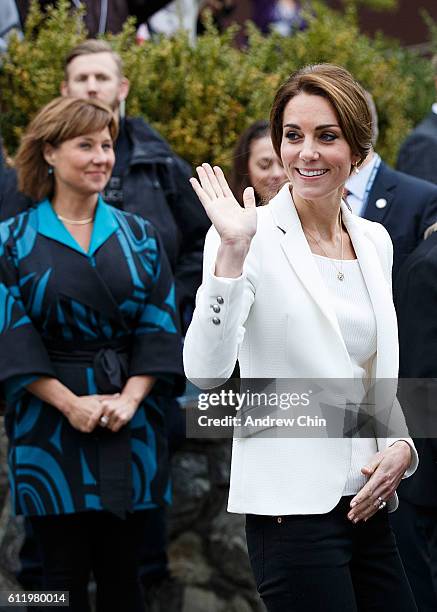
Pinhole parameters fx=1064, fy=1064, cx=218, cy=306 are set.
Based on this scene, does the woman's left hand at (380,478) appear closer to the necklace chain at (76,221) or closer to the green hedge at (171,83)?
the necklace chain at (76,221)

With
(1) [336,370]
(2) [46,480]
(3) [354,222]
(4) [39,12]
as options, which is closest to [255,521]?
(1) [336,370]

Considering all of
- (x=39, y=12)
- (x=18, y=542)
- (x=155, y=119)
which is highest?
(x=39, y=12)

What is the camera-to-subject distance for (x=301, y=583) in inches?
105

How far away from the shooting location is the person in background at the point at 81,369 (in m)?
4.06

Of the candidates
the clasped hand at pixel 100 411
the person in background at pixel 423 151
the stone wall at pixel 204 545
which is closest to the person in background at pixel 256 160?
the person in background at pixel 423 151

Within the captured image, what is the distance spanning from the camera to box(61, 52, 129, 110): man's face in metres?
5.23

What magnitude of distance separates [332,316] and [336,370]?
0.47 ft

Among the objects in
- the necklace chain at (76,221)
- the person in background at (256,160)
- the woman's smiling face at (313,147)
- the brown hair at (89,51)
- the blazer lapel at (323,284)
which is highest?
the brown hair at (89,51)

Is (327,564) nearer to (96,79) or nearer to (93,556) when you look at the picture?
(93,556)

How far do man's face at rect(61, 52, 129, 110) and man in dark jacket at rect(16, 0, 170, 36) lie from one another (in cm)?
115

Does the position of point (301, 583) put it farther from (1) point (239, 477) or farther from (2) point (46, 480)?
(2) point (46, 480)

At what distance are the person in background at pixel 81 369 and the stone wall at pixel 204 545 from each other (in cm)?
99

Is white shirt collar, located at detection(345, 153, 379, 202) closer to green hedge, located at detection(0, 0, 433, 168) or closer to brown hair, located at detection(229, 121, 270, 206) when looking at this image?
brown hair, located at detection(229, 121, 270, 206)

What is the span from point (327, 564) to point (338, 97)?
1208 mm
